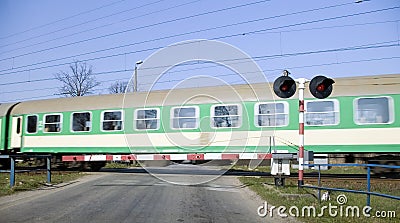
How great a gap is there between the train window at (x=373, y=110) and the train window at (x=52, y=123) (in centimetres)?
1362

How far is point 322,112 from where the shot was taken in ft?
51.5

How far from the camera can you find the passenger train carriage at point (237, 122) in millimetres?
14977

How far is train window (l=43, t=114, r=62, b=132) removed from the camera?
20469 millimetres

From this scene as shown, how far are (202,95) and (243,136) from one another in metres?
2.37

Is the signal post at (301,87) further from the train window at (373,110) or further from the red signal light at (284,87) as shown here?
the train window at (373,110)

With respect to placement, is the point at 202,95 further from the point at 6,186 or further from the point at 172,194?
the point at 6,186

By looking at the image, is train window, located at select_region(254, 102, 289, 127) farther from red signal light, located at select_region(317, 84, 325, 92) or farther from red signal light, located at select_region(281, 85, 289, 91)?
red signal light, located at select_region(317, 84, 325, 92)

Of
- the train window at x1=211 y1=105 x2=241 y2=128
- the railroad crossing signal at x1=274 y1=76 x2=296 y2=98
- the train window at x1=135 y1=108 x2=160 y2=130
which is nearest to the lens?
the railroad crossing signal at x1=274 y1=76 x2=296 y2=98

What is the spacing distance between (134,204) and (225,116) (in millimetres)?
7328

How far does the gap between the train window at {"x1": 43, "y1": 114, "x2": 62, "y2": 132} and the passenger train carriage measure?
0.90 metres

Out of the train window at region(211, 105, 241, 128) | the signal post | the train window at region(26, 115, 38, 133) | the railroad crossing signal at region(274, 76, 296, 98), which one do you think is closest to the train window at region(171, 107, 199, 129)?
the train window at region(211, 105, 241, 128)

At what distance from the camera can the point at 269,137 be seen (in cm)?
1612
